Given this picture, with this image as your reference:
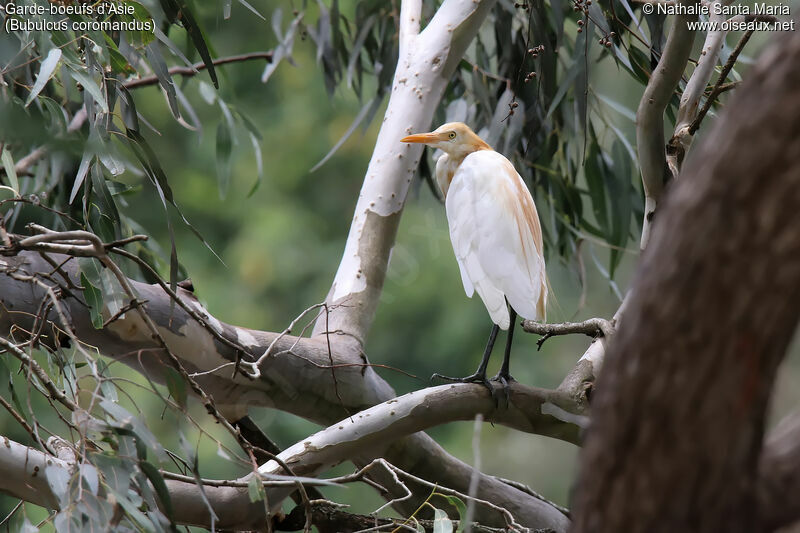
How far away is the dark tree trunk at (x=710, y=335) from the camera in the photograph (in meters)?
0.49

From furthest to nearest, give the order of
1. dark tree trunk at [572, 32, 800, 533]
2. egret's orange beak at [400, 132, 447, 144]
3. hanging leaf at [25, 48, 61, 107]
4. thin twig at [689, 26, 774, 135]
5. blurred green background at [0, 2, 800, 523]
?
blurred green background at [0, 2, 800, 523] < egret's orange beak at [400, 132, 447, 144] < thin twig at [689, 26, 774, 135] < hanging leaf at [25, 48, 61, 107] < dark tree trunk at [572, 32, 800, 533]

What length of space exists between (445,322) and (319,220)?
4.02 feet

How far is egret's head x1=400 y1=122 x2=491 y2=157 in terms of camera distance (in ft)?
5.44

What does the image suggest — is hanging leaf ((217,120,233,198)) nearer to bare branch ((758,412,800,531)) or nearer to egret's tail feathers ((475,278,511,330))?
egret's tail feathers ((475,278,511,330))

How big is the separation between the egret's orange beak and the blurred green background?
7.41 feet

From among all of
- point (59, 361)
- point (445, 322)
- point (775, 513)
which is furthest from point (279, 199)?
point (775, 513)

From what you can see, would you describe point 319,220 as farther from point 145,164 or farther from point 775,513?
point 775,513

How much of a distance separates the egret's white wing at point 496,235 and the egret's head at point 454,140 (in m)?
0.03

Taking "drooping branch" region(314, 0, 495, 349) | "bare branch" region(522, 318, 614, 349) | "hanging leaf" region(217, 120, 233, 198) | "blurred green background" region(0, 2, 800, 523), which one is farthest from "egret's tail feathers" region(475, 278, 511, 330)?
"blurred green background" region(0, 2, 800, 523)

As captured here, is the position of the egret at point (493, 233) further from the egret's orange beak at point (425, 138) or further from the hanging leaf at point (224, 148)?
the hanging leaf at point (224, 148)

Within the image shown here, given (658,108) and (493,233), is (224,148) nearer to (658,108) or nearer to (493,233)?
(493,233)

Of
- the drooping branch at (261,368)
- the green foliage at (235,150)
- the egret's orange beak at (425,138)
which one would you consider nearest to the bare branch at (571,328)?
the drooping branch at (261,368)

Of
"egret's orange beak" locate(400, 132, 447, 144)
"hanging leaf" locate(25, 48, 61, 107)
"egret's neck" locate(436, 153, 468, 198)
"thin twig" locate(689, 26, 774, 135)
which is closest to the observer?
"hanging leaf" locate(25, 48, 61, 107)

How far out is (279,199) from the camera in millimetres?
5133
